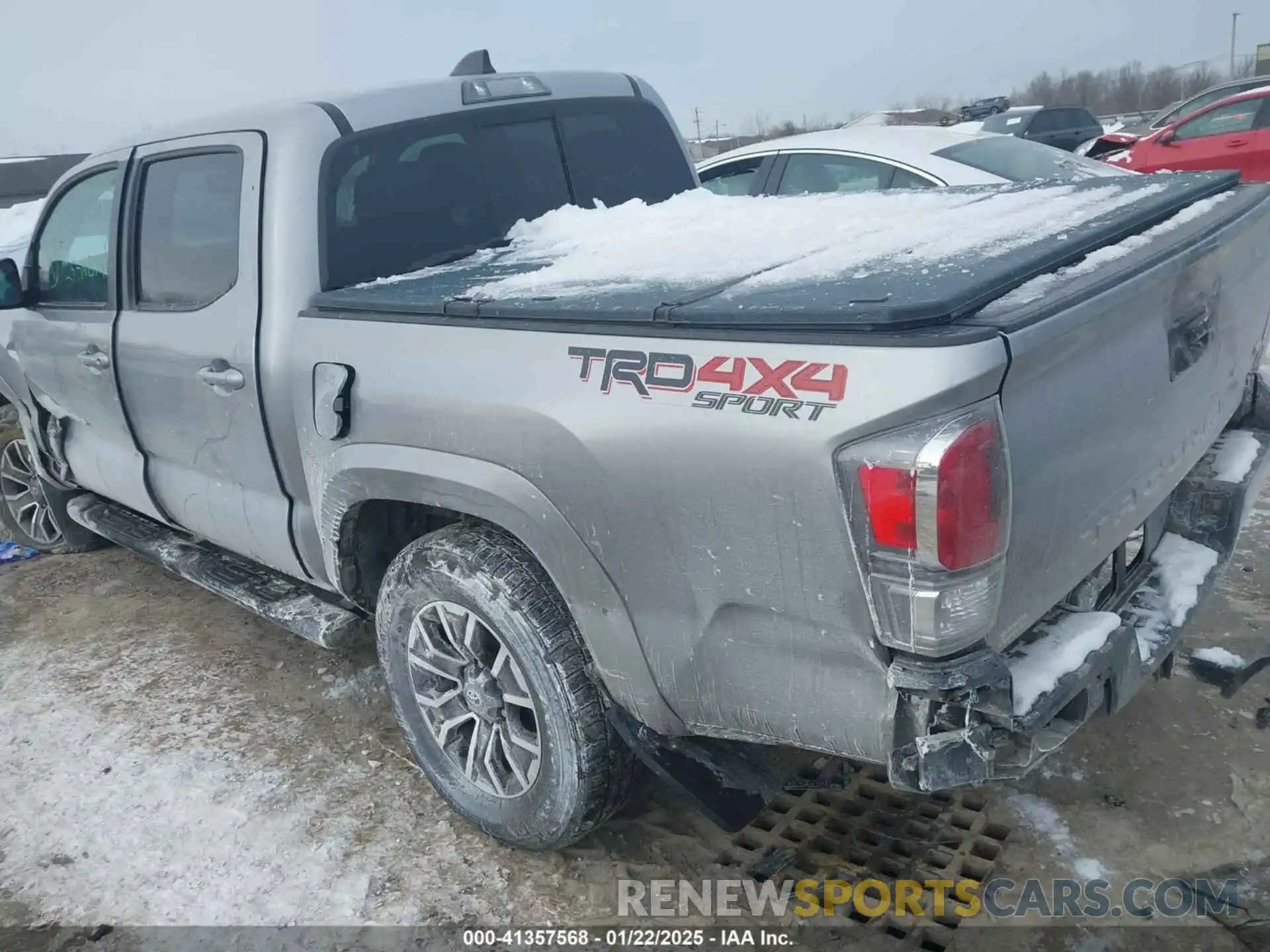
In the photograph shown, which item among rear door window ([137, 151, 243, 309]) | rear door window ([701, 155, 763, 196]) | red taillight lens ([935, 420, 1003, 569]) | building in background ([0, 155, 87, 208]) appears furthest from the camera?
building in background ([0, 155, 87, 208])

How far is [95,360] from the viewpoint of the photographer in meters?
3.74

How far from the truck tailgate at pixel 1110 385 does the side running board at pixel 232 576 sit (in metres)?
2.16

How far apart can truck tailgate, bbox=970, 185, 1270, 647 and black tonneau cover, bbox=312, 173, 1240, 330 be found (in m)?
0.05

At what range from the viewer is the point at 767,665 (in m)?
1.93

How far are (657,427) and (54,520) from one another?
4429mm

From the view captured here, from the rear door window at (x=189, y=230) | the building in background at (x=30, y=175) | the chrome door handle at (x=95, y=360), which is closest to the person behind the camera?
the rear door window at (x=189, y=230)

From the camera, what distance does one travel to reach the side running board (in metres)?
3.18

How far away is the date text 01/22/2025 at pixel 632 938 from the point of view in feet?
7.86

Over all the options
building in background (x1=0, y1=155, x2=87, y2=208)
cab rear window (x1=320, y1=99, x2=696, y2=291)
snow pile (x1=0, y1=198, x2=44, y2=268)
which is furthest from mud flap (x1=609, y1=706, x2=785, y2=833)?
building in background (x1=0, y1=155, x2=87, y2=208)

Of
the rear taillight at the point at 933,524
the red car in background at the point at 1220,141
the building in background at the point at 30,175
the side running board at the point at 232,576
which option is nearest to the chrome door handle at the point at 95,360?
the side running board at the point at 232,576

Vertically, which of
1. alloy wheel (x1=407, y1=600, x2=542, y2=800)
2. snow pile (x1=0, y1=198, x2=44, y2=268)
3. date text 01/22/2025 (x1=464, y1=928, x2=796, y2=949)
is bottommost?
date text 01/22/2025 (x1=464, y1=928, x2=796, y2=949)

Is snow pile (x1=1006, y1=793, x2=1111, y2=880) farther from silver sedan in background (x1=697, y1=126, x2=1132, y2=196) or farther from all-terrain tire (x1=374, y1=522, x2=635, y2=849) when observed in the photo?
silver sedan in background (x1=697, y1=126, x2=1132, y2=196)

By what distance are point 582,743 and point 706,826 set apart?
0.65 meters

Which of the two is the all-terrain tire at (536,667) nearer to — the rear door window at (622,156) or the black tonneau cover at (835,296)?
the black tonneau cover at (835,296)
